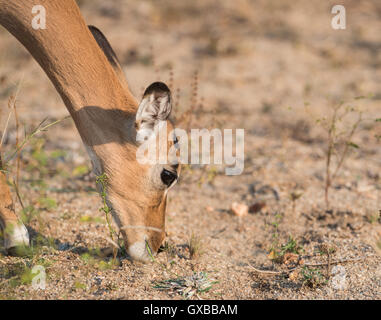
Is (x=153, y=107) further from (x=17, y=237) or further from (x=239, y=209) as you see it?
(x=239, y=209)

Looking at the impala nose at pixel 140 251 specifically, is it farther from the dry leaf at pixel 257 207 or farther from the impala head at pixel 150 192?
the dry leaf at pixel 257 207

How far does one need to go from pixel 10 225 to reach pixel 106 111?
1337 millimetres

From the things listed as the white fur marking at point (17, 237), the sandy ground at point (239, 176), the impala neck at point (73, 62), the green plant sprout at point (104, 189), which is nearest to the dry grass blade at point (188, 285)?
the sandy ground at point (239, 176)

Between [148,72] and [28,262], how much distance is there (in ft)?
18.3

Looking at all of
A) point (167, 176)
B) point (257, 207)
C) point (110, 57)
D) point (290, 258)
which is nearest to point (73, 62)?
point (110, 57)

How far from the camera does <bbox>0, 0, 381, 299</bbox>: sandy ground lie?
3.38m

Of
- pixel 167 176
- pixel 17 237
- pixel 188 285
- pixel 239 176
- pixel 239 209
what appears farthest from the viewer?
pixel 239 176

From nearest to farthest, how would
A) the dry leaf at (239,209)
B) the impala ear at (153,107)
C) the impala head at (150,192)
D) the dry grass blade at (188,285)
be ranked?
the impala ear at (153,107)
the dry grass blade at (188,285)
the impala head at (150,192)
the dry leaf at (239,209)

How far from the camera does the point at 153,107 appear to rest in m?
3.08

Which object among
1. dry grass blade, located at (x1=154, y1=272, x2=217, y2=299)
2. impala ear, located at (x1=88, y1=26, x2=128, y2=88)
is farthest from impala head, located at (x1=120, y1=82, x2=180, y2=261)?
impala ear, located at (x1=88, y1=26, x2=128, y2=88)

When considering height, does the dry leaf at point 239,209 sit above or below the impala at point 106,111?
below

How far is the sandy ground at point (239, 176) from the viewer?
11.1ft

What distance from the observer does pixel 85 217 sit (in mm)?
4086
